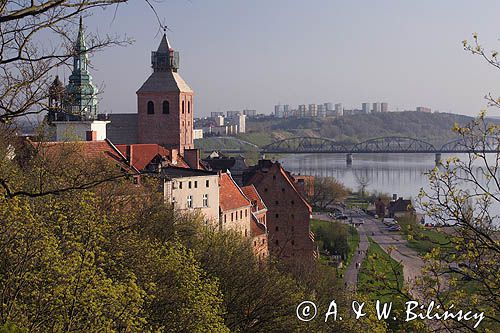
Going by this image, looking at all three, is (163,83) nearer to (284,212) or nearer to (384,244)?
(284,212)

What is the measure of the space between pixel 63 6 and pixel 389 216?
5505 cm

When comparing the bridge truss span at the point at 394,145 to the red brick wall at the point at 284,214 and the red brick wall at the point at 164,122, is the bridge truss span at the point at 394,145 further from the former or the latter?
the red brick wall at the point at 284,214

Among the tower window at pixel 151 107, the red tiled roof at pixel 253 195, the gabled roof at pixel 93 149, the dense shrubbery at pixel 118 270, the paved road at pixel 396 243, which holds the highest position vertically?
the tower window at pixel 151 107

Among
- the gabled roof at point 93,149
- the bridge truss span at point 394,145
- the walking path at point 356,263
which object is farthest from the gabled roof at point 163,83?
the bridge truss span at point 394,145

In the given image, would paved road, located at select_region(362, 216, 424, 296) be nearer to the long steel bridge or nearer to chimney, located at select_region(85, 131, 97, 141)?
chimney, located at select_region(85, 131, 97, 141)

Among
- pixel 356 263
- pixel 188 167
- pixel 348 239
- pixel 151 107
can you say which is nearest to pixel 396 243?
pixel 348 239

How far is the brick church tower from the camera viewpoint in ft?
124

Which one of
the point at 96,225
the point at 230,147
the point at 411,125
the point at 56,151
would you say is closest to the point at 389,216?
the point at 56,151

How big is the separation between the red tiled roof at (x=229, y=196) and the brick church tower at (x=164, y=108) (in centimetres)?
927

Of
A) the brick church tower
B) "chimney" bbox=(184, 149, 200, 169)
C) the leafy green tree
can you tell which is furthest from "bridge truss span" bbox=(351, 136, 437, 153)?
"chimney" bbox=(184, 149, 200, 169)

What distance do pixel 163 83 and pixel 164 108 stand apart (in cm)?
124

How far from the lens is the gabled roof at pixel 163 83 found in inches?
1495

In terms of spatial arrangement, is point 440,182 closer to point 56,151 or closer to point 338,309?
point 338,309

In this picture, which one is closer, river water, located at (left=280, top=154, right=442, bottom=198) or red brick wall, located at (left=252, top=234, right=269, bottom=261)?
red brick wall, located at (left=252, top=234, right=269, bottom=261)
